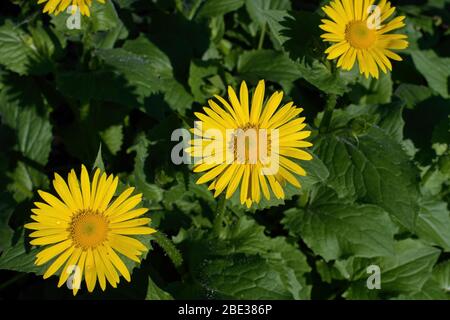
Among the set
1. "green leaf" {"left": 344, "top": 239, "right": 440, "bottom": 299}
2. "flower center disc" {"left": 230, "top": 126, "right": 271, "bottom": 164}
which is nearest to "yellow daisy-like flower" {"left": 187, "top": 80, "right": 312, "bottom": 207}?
"flower center disc" {"left": 230, "top": 126, "right": 271, "bottom": 164}

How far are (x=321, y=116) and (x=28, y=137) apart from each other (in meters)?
1.93

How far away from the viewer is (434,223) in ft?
11.3

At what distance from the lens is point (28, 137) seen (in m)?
3.64

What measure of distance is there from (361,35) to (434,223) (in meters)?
1.44

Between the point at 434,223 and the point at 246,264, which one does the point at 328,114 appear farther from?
the point at 434,223

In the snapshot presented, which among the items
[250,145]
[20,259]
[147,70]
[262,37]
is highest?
[262,37]

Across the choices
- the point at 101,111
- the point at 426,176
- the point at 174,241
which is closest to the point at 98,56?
the point at 101,111

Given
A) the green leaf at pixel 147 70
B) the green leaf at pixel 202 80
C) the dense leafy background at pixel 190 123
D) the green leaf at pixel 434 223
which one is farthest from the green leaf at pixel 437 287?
the green leaf at pixel 147 70

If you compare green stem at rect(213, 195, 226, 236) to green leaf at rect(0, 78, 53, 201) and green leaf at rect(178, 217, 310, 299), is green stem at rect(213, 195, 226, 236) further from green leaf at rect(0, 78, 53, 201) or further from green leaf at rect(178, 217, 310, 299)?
green leaf at rect(0, 78, 53, 201)

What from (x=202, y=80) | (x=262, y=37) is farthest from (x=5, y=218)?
(x=262, y=37)

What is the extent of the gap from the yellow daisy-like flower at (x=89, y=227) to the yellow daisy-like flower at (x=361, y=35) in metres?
1.19

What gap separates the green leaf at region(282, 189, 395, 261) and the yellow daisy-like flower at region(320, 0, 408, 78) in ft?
3.00
